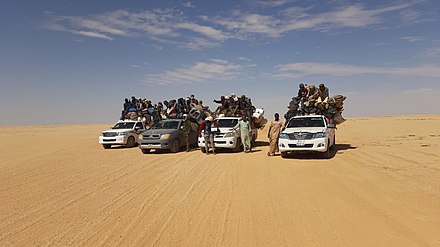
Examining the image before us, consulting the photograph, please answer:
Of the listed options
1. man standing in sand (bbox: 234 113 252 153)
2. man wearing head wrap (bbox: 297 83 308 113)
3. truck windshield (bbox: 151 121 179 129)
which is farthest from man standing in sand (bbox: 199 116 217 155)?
man wearing head wrap (bbox: 297 83 308 113)

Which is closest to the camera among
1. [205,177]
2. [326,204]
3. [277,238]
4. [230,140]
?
[277,238]

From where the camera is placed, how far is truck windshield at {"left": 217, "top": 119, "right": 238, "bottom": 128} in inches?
652

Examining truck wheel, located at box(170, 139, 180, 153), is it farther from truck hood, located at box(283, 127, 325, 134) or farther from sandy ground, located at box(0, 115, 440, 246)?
truck hood, located at box(283, 127, 325, 134)

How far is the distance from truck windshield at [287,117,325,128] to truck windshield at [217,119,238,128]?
10.4 ft

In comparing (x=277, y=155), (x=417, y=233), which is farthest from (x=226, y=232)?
(x=277, y=155)

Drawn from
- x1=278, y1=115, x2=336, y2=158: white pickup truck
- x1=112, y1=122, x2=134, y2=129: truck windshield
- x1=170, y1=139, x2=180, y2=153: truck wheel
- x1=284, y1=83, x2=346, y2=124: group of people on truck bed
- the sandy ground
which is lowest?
the sandy ground

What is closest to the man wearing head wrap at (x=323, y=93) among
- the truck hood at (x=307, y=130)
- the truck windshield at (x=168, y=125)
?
the truck hood at (x=307, y=130)

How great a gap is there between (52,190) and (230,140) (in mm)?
8570

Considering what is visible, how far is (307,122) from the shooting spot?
14.3 metres

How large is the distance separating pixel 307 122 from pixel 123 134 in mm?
10589

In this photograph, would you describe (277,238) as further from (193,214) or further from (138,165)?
(138,165)

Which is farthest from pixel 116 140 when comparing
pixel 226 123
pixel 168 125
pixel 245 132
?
pixel 245 132

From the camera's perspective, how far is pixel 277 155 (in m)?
14.4

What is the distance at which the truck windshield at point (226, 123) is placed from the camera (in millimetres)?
16561
